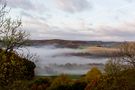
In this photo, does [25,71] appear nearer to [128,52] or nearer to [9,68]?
[9,68]

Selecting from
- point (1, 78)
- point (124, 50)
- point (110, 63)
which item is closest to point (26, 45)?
point (1, 78)

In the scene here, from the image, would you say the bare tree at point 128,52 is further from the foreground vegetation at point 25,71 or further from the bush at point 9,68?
the bush at point 9,68

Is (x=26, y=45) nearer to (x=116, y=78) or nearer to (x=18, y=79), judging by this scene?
(x=18, y=79)

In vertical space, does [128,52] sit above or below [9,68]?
above

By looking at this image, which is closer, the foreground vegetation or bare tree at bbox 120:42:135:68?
the foreground vegetation

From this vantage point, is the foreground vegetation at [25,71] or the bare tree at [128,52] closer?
the foreground vegetation at [25,71]

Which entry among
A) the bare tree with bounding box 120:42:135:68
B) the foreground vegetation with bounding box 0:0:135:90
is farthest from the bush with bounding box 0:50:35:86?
the bare tree with bounding box 120:42:135:68

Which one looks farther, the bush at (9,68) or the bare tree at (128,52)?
the bare tree at (128,52)

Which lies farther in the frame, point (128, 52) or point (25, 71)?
point (128, 52)

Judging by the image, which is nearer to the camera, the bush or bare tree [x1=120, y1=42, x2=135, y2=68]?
the bush

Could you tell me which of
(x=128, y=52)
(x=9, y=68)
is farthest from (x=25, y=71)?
(x=128, y=52)

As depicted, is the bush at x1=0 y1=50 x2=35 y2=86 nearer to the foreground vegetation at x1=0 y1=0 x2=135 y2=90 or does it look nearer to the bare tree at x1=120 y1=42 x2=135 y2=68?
the foreground vegetation at x1=0 y1=0 x2=135 y2=90

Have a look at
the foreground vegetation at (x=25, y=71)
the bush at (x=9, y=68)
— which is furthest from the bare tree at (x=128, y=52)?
the bush at (x=9, y=68)

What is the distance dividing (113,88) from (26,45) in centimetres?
3027
